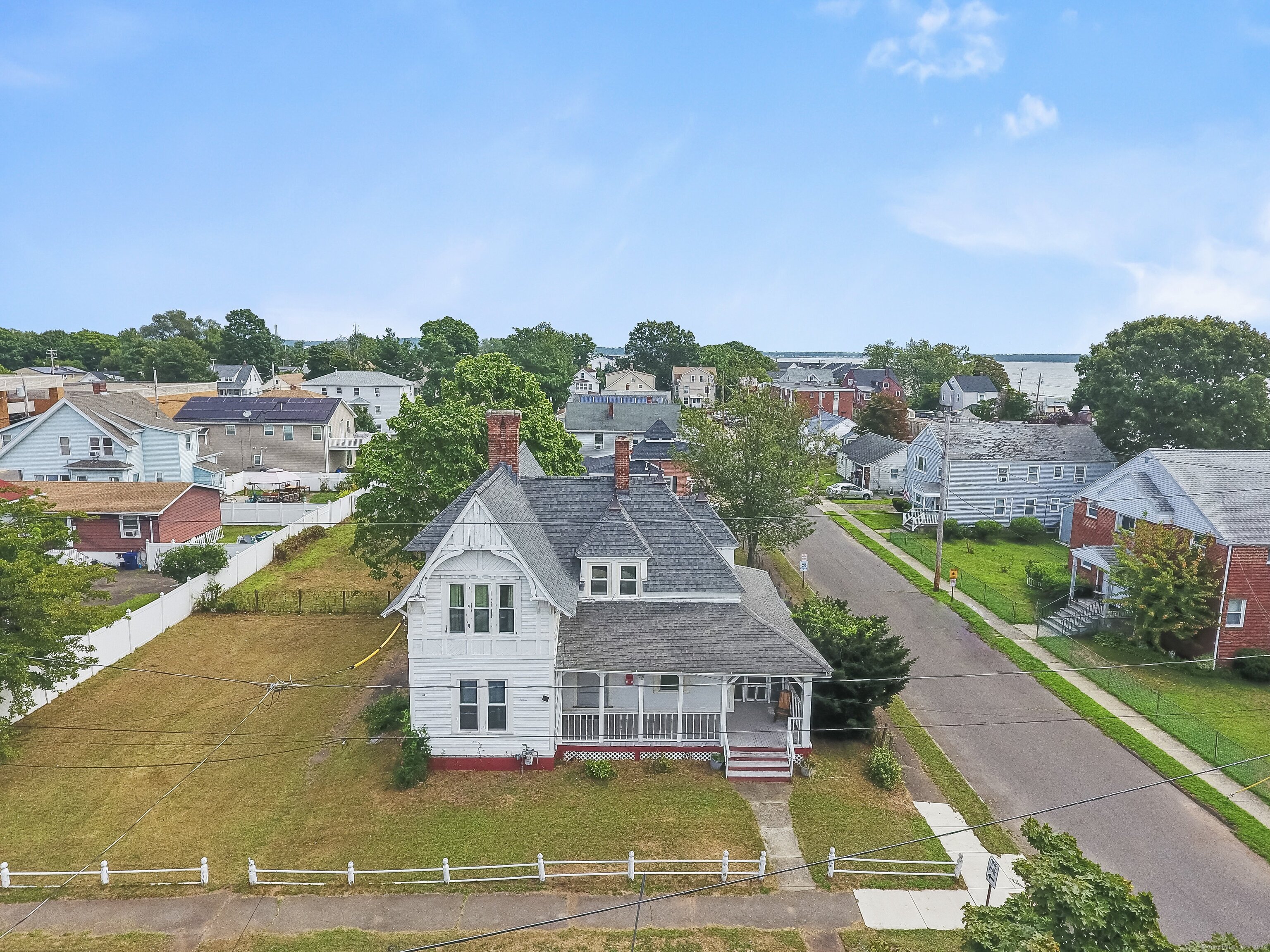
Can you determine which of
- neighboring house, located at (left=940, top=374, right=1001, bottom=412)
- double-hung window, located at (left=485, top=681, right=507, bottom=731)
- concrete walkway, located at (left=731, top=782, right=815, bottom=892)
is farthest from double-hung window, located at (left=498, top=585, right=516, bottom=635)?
neighboring house, located at (left=940, top=374, right=1001, bottom=412)

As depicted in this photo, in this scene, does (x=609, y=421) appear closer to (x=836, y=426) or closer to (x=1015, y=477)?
(x=836, y=426)

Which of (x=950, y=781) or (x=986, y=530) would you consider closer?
(x=950, y=781)

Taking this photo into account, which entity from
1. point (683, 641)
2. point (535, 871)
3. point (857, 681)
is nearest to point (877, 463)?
point (857, 681)

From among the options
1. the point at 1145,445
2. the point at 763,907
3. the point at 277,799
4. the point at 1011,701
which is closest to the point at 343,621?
the point at 277,799

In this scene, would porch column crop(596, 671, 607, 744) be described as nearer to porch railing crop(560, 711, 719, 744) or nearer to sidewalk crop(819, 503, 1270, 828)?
porch railing crop(560, 711, 719, 744)

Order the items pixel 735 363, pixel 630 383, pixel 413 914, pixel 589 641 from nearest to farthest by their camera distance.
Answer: pixel 413 914 → pixel 589 641 → pixel 630 383 → pixel 735 363

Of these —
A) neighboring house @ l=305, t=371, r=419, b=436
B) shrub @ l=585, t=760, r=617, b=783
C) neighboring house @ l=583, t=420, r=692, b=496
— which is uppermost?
neighboring house @ l=305, t=371, r=419, b=436

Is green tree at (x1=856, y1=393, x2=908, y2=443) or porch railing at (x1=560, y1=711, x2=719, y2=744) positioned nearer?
porch railing at (x1=560, y1=711, x2=719, y2=744)

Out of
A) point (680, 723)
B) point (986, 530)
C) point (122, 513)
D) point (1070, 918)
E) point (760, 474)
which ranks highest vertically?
point (760, 474)
